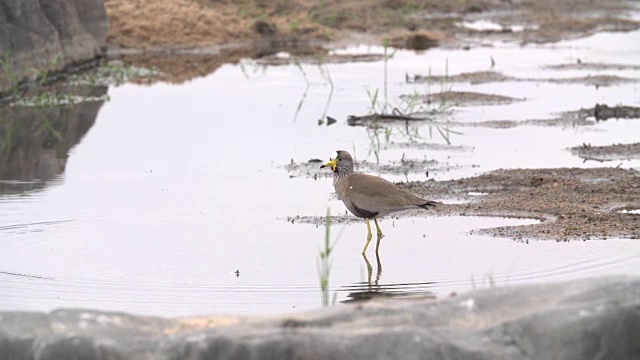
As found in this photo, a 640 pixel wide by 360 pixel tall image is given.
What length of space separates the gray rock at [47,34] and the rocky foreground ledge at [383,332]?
46.4 feet

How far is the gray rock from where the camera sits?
1862 centimetres

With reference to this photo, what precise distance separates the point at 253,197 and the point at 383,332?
750 cm

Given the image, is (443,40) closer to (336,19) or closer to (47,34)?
(336,19)

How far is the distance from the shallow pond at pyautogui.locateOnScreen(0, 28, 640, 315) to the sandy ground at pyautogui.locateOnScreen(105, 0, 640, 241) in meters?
0.40

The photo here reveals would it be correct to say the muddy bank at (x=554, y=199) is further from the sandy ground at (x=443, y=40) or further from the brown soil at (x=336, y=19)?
the brown soil at (x=336, y=19)

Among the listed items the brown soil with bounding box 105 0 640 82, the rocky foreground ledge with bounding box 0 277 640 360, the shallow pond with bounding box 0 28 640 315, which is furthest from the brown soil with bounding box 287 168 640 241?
the brown soil with bounding box 105 0 640 82

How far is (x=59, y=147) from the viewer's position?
14852 mm

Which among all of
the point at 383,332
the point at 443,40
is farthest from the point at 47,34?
the point at 383,332

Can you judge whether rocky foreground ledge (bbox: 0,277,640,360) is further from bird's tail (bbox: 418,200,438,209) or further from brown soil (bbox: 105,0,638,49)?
brown soil (bbox: 105,0,638,49)

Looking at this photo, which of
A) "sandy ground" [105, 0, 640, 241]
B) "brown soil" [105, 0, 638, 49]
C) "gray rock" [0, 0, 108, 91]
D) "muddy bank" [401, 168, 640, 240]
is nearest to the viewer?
"muddy bank" [401, 168, 640, 240]

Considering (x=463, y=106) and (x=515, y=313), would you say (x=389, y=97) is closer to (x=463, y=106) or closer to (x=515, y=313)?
(x=463, y=106)

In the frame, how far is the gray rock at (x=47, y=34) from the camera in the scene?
61.1ft

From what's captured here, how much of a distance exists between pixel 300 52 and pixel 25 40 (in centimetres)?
678

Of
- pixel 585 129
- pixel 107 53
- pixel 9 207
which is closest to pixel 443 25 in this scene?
pixel 107 53
